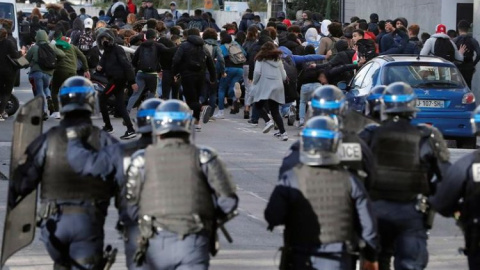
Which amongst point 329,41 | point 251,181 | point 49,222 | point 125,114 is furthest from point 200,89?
point 49,222

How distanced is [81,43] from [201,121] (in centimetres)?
443

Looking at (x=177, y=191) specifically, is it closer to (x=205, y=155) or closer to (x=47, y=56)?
(x=205, y=155)

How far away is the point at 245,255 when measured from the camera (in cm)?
1146

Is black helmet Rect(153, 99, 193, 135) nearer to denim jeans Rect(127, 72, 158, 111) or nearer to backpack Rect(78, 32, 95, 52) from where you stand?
denim jeans Rect(127, 72, 158, 111)

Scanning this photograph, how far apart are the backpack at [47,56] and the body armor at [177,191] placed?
14.6m

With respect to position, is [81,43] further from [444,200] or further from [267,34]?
[444,200]

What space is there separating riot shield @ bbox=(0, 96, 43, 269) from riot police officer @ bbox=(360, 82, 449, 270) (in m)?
2.30

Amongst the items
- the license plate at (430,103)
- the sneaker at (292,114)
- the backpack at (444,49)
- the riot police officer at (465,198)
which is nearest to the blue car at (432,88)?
the license plate at (430,103)

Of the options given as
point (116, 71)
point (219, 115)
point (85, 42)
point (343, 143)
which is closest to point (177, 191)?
point (343, 143)

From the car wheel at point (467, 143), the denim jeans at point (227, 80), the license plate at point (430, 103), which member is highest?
the license plate at point (430, 103)

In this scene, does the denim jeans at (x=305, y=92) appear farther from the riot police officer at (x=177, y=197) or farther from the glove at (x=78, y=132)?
the riot police officer at (x=177, y=197)

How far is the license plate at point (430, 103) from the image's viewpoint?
19562 mm

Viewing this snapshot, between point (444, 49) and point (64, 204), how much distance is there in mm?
15541

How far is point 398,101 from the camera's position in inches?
366
